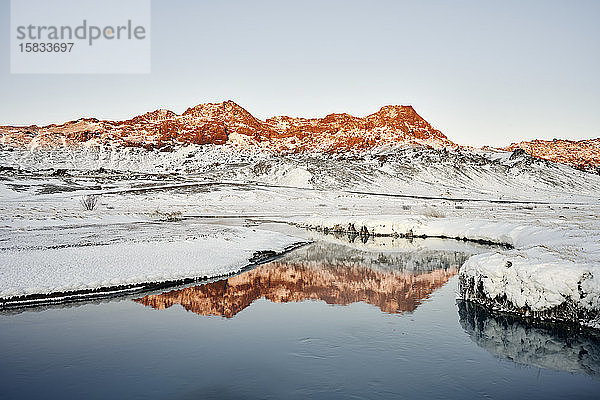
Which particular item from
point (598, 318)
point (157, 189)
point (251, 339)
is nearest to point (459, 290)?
point (598, 318)

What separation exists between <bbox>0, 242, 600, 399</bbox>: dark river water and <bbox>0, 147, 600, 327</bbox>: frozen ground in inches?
63.1

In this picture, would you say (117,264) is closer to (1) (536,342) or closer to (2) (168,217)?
(1) (536,342)

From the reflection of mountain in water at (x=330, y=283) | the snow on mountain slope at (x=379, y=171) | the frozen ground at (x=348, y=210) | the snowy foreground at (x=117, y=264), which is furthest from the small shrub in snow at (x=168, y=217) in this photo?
the snow on mountain slope at (x=379, y=171)

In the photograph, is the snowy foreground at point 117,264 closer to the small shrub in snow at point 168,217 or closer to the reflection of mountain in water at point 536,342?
the reflection of mountain in water at point 536,342

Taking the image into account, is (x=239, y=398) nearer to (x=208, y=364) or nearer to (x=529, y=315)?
(x=208, y=364)

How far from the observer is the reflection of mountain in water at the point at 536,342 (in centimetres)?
1256

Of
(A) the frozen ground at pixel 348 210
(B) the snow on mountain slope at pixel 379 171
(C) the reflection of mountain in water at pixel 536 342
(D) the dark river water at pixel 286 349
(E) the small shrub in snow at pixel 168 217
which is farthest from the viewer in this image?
(B) the snow on mountain slope at pixel 379 171

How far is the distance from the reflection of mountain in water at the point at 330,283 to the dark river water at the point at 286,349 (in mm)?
141

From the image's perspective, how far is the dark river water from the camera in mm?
10820

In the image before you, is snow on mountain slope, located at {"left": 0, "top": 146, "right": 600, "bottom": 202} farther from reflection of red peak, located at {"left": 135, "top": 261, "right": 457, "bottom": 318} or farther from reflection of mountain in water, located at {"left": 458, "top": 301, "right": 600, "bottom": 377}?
reflection of mountain in water, located at {"left": 458, "top": 301, "right": 600, "bottom": 377}

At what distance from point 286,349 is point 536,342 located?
7.00m

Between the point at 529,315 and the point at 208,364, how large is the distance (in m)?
10.0

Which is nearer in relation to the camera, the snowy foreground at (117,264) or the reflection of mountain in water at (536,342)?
the reflection of mountain in water at (536,342)

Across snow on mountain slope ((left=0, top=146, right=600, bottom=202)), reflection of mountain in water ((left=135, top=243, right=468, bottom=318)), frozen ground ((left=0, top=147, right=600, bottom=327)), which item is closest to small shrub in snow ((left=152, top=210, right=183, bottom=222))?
frozen ground ((left=0, top=147, right=600, bottom=327))
